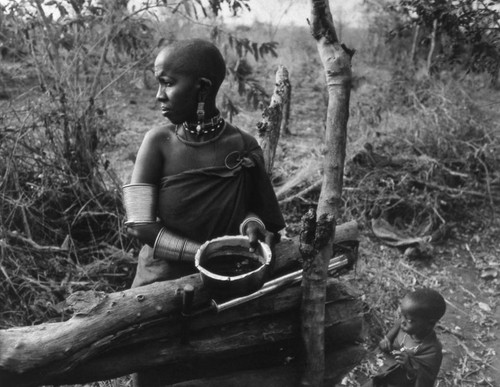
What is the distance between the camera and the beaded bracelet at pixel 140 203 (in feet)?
5.64

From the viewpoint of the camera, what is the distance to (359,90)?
270 inches

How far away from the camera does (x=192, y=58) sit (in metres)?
1.67

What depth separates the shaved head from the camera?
1659mm

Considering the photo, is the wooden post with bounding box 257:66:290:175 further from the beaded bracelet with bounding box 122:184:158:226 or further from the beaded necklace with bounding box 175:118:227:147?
the beaded bracelet with bounding box 122:184:158:226

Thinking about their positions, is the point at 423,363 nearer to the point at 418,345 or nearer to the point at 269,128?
Result: the point at 418,345

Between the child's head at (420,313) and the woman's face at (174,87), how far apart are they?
1220 millimetres

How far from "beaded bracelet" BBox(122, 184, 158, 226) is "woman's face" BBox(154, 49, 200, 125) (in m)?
0.26

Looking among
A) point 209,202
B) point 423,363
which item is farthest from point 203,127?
point 423,363

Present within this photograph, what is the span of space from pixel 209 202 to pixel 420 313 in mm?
1029

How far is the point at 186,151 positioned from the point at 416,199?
2.83m

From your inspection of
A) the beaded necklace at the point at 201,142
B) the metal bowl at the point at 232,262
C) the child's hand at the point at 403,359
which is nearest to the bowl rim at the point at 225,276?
the metal bowl at the point at 232,262

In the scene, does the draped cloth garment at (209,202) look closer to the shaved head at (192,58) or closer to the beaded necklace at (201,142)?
the beaded necklace at (201,142)

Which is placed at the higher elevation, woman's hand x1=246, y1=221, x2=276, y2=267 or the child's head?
woman's hand x1=246, y1=221, x2=276, y2=267

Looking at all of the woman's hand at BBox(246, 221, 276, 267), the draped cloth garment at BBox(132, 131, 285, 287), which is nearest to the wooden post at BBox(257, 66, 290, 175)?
the draped cloth garment at BBox(132, 131, 285, 287)
